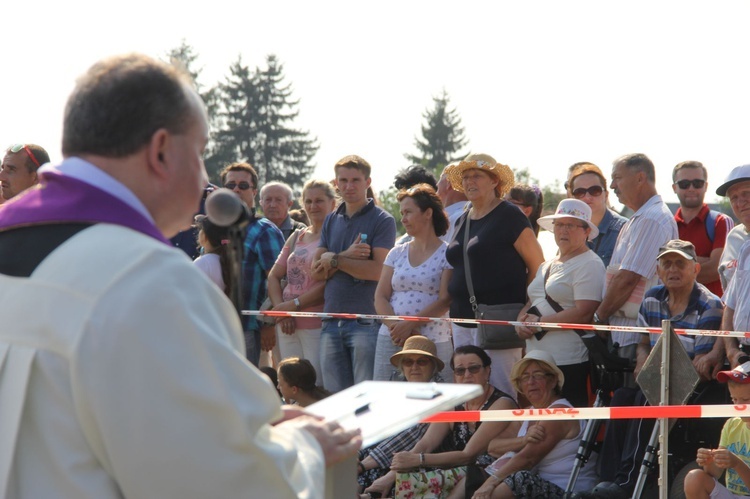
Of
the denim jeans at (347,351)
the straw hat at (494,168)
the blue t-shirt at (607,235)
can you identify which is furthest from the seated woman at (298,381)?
the blue t-shirt at (607,235)

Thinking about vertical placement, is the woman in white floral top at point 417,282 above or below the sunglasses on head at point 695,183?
below

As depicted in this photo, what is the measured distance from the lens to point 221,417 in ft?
6.43

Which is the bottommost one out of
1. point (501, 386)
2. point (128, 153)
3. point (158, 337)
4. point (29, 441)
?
point (501, 386)

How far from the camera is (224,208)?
248 cm

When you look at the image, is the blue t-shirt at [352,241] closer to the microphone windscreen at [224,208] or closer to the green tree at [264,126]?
the microphone windscreen at [224,208]

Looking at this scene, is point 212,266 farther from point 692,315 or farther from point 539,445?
point 692,315

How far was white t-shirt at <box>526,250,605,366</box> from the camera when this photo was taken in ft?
22.4

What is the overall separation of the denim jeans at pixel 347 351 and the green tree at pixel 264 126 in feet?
198

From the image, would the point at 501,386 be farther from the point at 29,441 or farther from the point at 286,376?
the point at 29,441

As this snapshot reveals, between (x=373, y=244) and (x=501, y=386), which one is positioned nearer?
(x=501, y=386)

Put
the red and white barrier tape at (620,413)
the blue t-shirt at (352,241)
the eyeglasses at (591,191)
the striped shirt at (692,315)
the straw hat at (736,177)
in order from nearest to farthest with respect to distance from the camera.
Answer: the red and white barrier tape at (620,413) < the striped shirt at (692,315) < the straw hat at (736,177) < the eyeglasses at (591,191) < the blue t-shirt at (352,241)

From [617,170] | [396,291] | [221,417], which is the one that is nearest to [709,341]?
[617,170]

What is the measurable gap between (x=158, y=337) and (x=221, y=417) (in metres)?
0.21

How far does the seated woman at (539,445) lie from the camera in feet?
21.2
